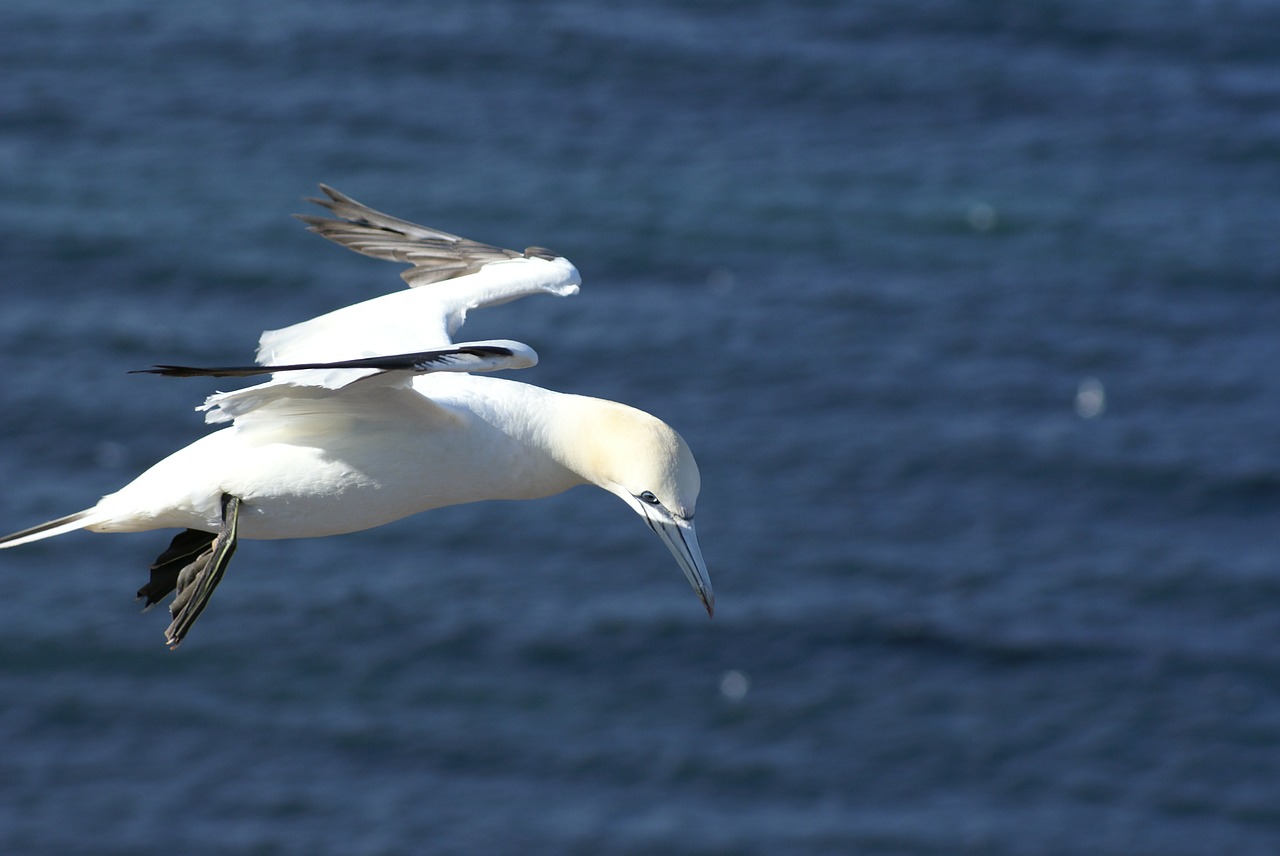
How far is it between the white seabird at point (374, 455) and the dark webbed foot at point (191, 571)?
0.04 feet

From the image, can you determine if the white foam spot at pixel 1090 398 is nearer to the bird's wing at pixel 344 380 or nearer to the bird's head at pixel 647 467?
the bird's head at pixel 647 467

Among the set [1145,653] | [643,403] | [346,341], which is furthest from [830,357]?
[346,341]

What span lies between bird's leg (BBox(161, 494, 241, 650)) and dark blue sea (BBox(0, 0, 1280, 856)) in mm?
25515

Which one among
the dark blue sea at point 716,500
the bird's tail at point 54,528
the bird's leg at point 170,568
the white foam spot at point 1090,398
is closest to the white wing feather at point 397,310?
the bird's leg at point 170,568

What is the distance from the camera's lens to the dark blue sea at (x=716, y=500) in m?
37.3

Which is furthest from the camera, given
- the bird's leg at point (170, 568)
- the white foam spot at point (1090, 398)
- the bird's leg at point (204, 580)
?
the white foam spot at point (1090, 398)

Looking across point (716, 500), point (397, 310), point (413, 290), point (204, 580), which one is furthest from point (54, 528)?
point (716, 500)

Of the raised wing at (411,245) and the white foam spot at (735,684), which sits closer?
the raised wing at (411,245)

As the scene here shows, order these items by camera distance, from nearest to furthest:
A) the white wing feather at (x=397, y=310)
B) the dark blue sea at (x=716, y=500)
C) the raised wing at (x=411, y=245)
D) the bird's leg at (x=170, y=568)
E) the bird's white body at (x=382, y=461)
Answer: the white wing feather at (x=397, y=310) < the bird's white body at (x=382, y=461) < the bird's leg at (x=170, y=568) < the raised wing at (x=411, y=245) < the dark blue sea at (x=716, y=500)

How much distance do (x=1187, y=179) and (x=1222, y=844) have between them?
14.4 m

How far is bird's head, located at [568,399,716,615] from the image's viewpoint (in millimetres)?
9188

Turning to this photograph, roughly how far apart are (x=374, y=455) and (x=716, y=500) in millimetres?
28773

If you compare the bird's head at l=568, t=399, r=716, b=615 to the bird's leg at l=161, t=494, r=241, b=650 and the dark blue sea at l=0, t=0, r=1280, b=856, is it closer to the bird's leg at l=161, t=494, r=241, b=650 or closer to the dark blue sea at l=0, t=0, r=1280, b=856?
the bird's leg at l=161, t=494, r=241, b=650

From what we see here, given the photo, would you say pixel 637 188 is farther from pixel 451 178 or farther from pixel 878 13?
pixel 878 13
